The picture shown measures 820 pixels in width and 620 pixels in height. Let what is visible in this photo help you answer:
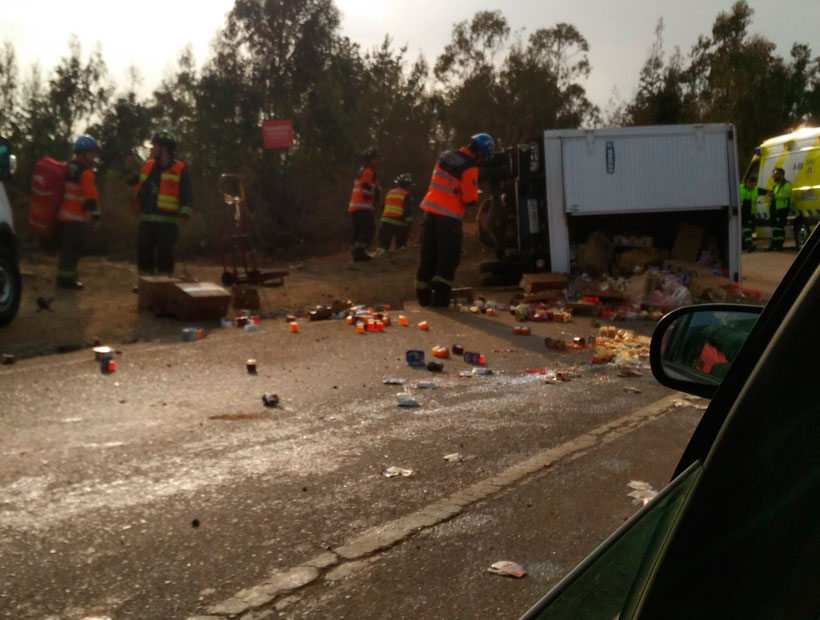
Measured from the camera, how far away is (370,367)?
955cm

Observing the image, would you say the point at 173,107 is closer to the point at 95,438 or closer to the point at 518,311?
the point at 518,311

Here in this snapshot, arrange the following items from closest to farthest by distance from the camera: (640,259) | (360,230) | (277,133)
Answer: (640,259) < (360,230) < (277,133)

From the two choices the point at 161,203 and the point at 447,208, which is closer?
the point at 447,208

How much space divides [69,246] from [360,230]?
6536 mm

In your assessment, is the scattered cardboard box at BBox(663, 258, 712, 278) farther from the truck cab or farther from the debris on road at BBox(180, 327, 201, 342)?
the truck cab

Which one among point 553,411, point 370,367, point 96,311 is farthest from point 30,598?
point 96,311

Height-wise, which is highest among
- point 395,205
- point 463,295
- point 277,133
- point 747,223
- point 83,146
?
point 277,133

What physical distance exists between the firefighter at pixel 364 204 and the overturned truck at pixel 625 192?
11.4 feet

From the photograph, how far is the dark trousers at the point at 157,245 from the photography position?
46.1 feet

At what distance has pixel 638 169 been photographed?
1537 centimetres

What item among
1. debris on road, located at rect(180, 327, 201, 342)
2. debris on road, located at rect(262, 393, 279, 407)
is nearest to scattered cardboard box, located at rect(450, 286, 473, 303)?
debris on road, located at rect(180, 327, 201, 342)

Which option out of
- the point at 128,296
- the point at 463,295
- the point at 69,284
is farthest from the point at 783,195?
the point at 69,284

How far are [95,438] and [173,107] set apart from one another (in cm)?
2047

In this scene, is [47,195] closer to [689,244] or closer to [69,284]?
[69,284]
